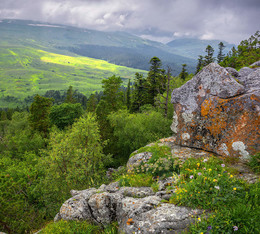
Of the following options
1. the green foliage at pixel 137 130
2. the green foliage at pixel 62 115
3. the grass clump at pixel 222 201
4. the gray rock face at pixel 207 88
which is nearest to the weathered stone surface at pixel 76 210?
the grass clump at pixel 222 201

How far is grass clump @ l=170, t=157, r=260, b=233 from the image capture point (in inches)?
171

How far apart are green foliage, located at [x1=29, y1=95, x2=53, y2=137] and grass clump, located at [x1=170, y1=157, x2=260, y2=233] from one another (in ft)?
140

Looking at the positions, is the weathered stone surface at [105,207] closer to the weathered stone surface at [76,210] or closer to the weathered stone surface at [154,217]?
the weathered stone surface at [76,210]

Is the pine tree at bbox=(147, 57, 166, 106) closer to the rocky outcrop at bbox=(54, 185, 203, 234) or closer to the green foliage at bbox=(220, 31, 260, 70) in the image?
the green foliage at bbox=(220, 31, 260, 70)

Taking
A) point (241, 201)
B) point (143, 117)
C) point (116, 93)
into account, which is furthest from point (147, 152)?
point (116, 93)

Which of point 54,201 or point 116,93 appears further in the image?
point 116,93

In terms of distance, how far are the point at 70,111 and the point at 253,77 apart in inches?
1823

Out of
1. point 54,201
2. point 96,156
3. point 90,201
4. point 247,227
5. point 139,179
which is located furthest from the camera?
point 96,156

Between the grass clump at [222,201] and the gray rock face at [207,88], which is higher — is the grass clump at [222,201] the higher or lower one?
the lower one

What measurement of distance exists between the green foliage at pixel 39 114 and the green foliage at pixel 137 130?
19.2 m

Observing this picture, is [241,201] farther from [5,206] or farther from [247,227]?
[5,206]

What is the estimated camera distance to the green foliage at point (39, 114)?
41.1 meters

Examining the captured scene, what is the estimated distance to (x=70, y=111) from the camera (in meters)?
49.0

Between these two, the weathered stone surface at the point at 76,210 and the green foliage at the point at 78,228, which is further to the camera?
the weathered stone surface at the point at 76,210
